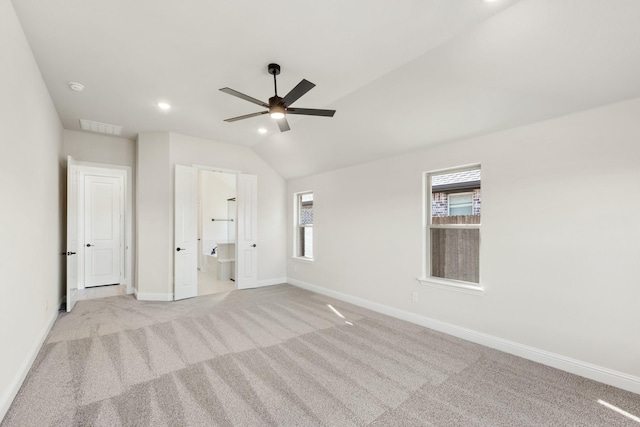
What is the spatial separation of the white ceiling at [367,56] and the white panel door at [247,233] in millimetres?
2179

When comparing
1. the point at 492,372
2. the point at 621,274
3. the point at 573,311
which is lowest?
the point at 492,372

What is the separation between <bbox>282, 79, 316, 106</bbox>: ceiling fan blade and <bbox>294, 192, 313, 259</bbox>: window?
3.46m

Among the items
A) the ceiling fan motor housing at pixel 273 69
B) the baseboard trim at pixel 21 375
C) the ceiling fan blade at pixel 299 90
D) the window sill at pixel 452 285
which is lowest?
the baseboard trim at pixel 21 375

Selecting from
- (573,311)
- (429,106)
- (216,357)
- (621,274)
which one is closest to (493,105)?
(429,106)

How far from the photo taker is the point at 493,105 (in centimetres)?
289

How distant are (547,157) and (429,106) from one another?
1262 millimetres

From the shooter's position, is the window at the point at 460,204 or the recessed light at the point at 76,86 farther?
the window at the point at 460,204

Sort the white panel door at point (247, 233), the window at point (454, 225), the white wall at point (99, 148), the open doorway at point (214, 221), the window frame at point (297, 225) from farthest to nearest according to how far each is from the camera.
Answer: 1. the open doorway at point (214, 221)
2. the window frame at point (297, 225)
3. the white panel door at point (247, 233)
4. the white wall at point (99, 148)
5. the window at point (454, 225)

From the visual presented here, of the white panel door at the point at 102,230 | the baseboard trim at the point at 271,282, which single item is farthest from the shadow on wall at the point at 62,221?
the baseboard trim at the point at 271,282

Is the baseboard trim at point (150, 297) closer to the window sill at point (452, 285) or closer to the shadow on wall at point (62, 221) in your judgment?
the shadow on wall at point (62, 221)

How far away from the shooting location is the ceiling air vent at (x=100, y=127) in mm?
4598

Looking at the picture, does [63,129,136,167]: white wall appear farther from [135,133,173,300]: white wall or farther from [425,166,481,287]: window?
[425,166,481,287]: window

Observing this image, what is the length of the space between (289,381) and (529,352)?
2.43 metres

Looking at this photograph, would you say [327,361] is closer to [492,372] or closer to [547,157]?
[492,372]
